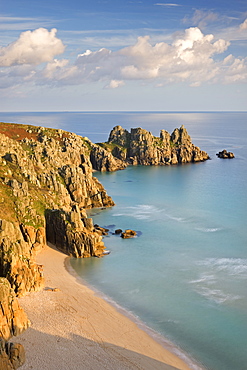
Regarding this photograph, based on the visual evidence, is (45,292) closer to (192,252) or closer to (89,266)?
(89,266)

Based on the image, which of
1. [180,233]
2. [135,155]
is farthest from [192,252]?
[135,155]

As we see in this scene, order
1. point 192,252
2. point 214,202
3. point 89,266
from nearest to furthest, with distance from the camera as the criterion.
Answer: point 89,266, point 192,252, point 214,202

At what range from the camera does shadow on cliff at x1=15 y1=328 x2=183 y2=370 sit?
35.6m

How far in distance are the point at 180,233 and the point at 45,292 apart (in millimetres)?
32048

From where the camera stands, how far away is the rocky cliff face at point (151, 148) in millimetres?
160750

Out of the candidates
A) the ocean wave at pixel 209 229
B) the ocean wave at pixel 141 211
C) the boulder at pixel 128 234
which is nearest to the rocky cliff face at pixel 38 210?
the ocean wave at pixel 141 211

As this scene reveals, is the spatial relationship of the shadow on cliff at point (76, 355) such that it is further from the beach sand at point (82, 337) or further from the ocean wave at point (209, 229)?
the ocean wave at point (209, 229)

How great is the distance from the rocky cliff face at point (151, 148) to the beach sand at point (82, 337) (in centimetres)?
11161

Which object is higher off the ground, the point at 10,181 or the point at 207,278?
the point at 10,181

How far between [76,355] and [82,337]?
3404 mm

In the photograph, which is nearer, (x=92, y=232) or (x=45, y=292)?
(x=45, y=292)

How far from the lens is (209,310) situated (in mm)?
47219

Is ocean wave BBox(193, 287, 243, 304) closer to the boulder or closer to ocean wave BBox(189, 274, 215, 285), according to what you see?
Answer: ocean wave BBox(189, 274, 215, 285)

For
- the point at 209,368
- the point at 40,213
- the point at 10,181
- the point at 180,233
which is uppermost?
the point at 10,181
